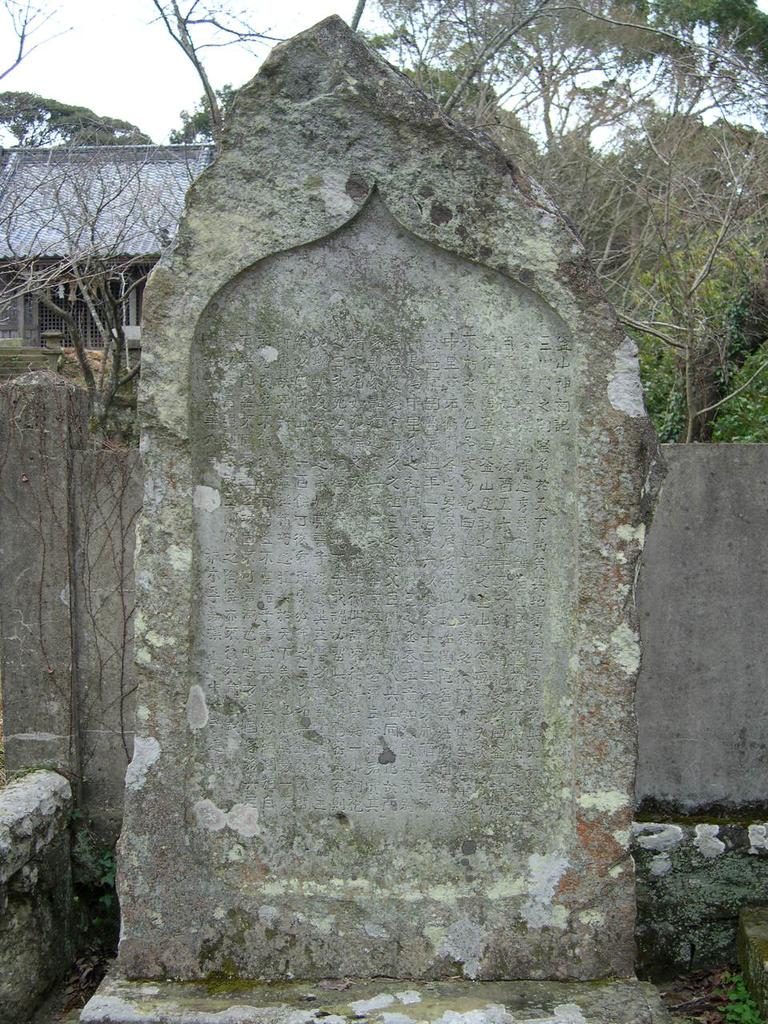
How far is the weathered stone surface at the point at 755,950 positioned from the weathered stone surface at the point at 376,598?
33.0 inches

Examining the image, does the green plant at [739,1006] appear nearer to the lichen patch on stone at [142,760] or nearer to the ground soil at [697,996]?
the ground soil at [697,996]

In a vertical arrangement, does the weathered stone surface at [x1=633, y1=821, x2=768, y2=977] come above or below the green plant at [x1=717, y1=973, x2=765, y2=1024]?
above

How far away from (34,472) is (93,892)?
1.53 m

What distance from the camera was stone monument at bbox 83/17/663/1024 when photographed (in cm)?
251

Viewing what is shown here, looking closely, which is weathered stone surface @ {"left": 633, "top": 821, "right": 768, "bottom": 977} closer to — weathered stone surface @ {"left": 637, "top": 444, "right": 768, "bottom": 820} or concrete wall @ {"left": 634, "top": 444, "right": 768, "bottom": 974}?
concrete wall @ {"left": 634, "top": 444, "right": 768, "bottom": 974}

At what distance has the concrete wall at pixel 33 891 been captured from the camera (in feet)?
9.39

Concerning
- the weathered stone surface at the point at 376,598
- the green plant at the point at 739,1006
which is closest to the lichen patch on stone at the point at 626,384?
the weathered stone surface at the point at 376,598

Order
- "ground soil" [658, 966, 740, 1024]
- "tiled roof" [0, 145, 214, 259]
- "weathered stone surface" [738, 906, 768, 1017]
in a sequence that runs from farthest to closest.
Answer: "tiled roof" [0, 145, 214, 259] < "ground soil" [658, 966, 740, 1024] < "weathered stone surface" [738, 906, 768, 1017]

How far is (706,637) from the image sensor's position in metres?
3.57

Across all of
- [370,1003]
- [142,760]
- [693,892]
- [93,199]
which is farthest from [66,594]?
[93,199]

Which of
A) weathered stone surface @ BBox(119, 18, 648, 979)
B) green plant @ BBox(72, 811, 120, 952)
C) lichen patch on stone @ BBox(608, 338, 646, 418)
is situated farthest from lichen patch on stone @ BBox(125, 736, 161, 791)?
lichen patch on stone @ BBox(608, 338, 646, 418)

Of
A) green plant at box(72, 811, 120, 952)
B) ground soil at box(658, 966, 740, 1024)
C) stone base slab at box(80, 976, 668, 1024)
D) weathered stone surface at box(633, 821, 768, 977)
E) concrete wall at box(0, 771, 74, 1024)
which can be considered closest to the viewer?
stone base slab at box(80, 976, 668, 1024)

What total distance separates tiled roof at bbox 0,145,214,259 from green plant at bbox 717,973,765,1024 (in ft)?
17.1

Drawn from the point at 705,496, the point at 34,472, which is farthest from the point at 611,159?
the point at 34,472
